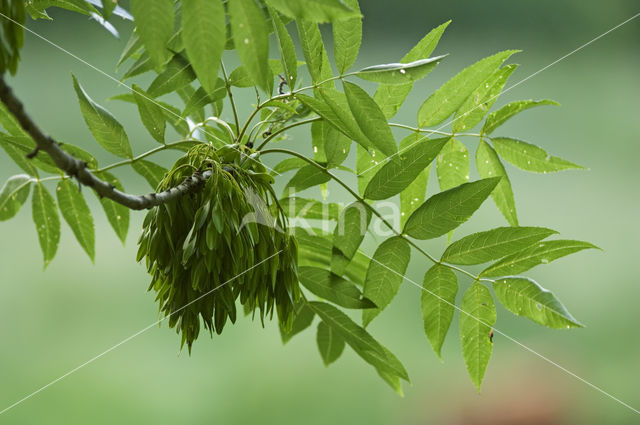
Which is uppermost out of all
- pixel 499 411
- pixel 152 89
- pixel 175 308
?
pixel 152 89

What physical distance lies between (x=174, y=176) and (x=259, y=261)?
2.3 inches

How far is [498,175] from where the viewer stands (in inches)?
14.3

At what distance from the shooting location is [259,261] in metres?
0.26

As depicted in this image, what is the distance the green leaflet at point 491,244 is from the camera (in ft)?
1.02

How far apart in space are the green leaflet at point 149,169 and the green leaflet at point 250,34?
0.54 feet

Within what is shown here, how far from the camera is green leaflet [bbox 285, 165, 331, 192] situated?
1.12 feet

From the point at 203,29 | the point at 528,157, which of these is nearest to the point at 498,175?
the point at 528,157

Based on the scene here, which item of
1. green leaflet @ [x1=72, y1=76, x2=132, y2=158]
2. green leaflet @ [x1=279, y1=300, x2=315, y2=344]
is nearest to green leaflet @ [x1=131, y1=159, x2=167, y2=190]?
green leaflet @ [x1=72, y1=76, x2=132, y2=158]

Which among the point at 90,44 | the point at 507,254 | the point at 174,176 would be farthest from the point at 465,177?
the point at 90,44

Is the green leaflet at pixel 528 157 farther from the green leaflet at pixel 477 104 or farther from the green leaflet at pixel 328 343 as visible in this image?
the green leaflet at pixel 328 343

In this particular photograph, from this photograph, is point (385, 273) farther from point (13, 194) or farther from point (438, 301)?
point (13, 194)

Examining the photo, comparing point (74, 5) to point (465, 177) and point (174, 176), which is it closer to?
point (174, 176)

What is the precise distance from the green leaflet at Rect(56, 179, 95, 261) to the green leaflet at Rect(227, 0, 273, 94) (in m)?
0.21

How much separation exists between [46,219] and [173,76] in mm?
148
